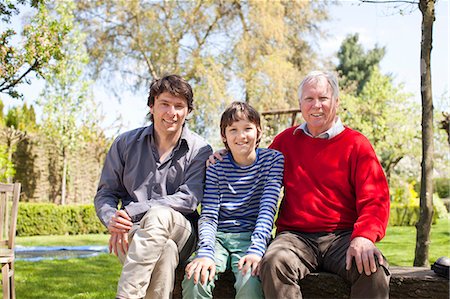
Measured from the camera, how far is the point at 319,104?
274 cm

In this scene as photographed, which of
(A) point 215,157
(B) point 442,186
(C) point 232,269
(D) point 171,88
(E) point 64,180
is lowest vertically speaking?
(B) point 442,186

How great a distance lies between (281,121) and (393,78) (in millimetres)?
16693

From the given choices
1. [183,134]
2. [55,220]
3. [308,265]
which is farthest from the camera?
[55,220]

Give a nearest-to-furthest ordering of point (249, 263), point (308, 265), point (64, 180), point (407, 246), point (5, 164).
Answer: point (249, 263)
point (308, 265)
point (5, 164)
point (407, 246)
point (64, 180)

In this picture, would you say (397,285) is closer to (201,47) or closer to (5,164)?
(5,164)

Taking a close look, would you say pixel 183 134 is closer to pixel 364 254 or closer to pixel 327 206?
pixel 327 206

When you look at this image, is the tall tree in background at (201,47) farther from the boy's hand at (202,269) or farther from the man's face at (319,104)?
the boy's hand at (202,269)

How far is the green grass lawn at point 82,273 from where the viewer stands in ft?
17.1

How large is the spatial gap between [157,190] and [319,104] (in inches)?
37.7

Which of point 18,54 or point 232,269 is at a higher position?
point 18,54

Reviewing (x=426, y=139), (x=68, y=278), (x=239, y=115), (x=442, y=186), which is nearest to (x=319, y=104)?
(x=239, y=115)

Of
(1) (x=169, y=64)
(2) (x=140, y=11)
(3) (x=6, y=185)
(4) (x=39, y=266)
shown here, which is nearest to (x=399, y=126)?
(1) (x=169, y=64)

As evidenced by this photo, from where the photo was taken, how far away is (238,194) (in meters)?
2.76

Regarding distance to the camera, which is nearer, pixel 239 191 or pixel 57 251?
pixel 239 191
